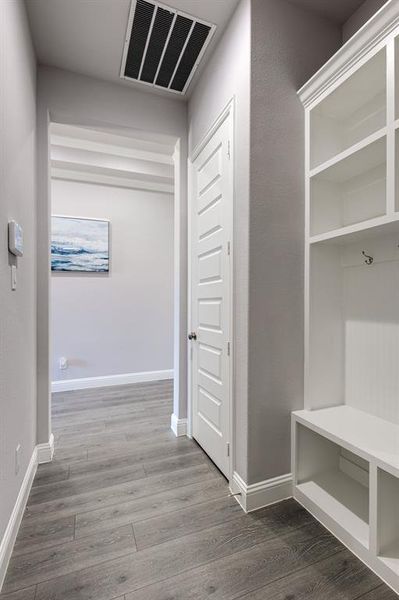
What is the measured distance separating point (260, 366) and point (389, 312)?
2.38 feet

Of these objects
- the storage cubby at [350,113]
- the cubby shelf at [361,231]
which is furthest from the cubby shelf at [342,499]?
the storage cubby at [350,113]

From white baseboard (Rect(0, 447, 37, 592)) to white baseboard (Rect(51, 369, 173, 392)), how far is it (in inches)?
70.1

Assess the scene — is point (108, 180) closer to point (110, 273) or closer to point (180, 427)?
point (110, 273)

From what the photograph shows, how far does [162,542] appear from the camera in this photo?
4.65ft

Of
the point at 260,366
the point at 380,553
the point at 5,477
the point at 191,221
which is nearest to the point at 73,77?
the point at 191,221

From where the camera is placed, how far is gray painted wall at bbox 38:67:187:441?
214cm

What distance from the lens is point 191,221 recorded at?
2.48 metres

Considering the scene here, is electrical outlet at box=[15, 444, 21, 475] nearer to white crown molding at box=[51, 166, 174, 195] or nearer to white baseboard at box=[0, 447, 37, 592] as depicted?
white baseboard at box=[0, 447, 37, 592]

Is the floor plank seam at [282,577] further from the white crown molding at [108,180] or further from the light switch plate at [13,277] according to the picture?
the white crown molding at [108,180]

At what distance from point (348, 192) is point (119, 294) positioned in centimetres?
306

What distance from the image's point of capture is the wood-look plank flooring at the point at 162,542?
3.90 feet

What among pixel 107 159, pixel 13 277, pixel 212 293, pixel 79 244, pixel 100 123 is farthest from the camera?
pixel 79 244

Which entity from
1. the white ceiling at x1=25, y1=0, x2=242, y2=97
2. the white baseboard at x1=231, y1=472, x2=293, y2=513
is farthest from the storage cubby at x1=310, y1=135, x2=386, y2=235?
the white baseboard at x1=231, y1=472, x2=293, y2=513

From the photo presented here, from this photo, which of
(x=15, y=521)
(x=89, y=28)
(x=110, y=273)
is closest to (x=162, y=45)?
(x=89, y=28)
